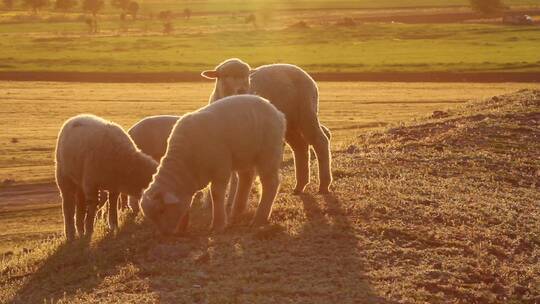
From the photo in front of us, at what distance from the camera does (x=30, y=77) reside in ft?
204

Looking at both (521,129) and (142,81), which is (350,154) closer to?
(521,129)

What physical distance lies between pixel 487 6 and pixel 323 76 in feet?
253

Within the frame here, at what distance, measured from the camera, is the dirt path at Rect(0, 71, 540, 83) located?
57500mm

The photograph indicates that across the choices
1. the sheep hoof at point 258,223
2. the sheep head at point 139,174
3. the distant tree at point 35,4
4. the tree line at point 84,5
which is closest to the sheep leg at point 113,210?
the sheep head at point 139,174

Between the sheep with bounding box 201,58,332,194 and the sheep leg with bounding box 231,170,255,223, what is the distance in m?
1.64

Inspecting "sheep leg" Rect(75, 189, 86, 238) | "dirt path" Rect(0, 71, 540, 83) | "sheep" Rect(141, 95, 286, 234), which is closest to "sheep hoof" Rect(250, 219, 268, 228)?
"sheep" Rect(141, 95, 286, 234)

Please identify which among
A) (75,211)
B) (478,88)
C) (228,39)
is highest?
(75,211)

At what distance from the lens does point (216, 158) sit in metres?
12.2

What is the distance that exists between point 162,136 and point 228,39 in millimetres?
84029

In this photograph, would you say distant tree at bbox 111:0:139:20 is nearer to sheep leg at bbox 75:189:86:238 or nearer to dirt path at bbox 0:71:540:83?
dirt path at bbox 0:71:540:83

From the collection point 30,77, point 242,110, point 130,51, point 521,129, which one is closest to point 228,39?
point 130,51

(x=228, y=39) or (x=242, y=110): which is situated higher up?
(x=242, y=110)

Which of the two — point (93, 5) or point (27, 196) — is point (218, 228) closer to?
point (27, 196)

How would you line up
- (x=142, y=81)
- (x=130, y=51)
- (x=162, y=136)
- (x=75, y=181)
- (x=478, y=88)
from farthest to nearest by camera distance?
(x=130, y=51) → (x=142, y=81) → (x=478, y=88) → (x=162, y=136) → (x=75, y=181)
